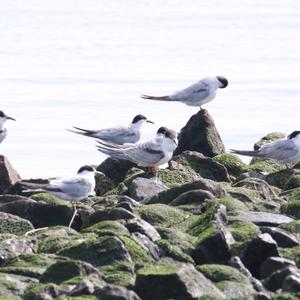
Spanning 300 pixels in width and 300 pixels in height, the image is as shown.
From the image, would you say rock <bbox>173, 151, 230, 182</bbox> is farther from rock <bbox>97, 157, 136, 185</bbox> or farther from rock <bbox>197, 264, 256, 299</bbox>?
rock <bbox>197, 264, 256, 299</bbox>

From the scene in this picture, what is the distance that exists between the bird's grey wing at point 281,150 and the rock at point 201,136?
31.1 inches

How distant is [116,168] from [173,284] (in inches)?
248

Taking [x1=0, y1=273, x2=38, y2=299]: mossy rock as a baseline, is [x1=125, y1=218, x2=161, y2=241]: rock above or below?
above

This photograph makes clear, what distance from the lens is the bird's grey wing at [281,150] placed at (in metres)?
15.4

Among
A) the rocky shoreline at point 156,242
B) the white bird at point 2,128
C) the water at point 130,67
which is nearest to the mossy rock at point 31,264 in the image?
the rocky shoreline at point 156,242

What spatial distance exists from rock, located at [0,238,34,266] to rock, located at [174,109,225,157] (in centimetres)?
578

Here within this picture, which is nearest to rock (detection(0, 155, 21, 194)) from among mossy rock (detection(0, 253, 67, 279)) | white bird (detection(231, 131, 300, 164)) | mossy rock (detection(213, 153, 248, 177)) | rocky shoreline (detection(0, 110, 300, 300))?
rocky shoreline (detection(0, 110, 300, 300))

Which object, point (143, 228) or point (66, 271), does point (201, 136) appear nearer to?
point (143, 228)

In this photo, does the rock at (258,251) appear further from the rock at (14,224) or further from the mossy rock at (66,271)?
the rock at (14,224)

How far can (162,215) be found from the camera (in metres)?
11.8

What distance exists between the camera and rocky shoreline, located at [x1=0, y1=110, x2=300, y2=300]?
9.27 metres

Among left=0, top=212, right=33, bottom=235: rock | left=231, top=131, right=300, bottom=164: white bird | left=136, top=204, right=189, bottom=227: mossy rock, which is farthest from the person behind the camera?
left=231, top=131, right=300, bottom=164: white bird

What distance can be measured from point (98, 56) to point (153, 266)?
19811 millimetres

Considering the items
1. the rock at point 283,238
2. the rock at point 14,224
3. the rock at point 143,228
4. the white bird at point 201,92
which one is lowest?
the rock at point 14,224
